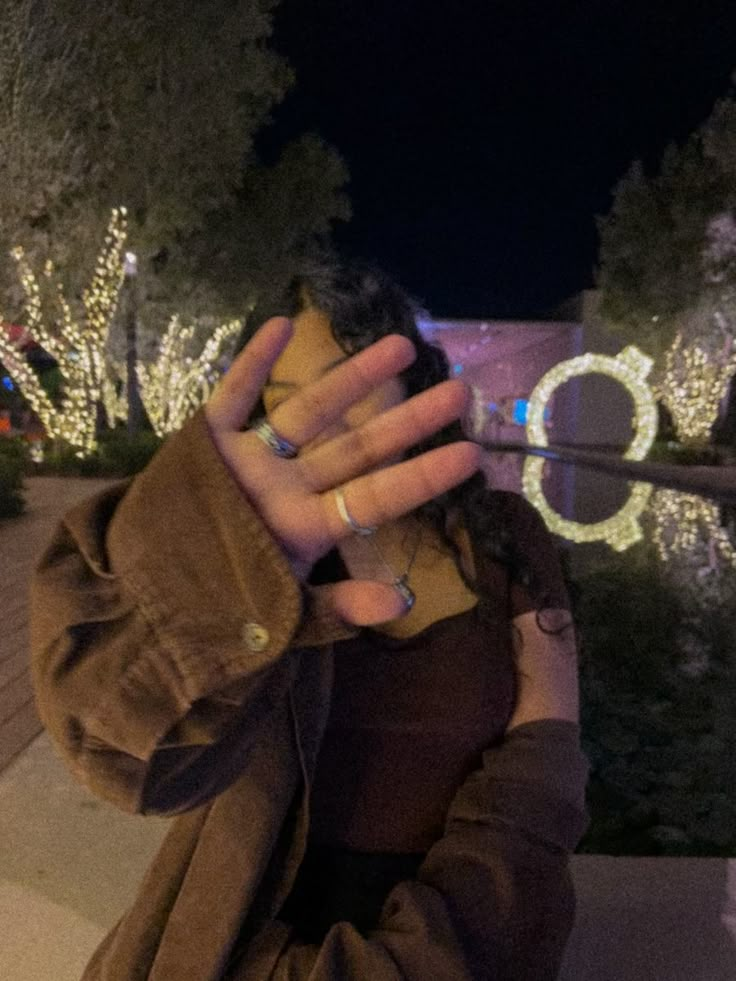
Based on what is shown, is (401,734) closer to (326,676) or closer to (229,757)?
(326,676)

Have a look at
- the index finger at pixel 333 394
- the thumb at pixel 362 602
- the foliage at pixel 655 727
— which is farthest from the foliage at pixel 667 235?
the thumb at pixel 362 602

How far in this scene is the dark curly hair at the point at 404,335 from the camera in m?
1.60

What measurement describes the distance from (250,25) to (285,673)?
17167 millimetres

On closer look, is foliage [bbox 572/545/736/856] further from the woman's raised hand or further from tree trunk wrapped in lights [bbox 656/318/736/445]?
tree trunk wrapped in lights [bbox 656/318/736/445]

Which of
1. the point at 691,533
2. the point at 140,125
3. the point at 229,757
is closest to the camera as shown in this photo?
the point at 229,757

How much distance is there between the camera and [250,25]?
16.7 m

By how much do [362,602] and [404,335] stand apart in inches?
21.3

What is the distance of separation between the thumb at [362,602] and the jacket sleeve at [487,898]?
1.20 ft

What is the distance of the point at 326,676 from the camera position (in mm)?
1396

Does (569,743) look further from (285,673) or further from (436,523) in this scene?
(285,673)

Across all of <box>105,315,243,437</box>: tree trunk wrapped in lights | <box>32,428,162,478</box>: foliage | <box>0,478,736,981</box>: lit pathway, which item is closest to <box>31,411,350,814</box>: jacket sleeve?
<box>0,478,736,981</box>: lit pathway

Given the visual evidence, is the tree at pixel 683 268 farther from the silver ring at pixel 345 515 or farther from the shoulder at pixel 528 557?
the silver ring at pixel 345 515

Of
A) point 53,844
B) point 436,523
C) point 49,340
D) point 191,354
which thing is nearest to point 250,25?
point 49,340

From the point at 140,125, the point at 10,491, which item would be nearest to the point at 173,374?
the point at 140,125
